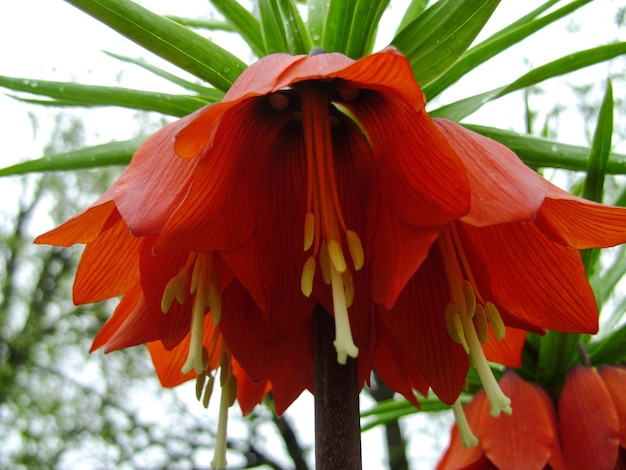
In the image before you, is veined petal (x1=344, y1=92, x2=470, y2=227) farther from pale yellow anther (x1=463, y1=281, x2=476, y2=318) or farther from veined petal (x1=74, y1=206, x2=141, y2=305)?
veined petal (x1=74, y1=206, x2=141, y2=305)

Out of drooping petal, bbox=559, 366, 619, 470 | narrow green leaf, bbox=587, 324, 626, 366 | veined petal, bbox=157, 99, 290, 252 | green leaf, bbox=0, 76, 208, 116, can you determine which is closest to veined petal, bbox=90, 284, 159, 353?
veined petal, bbox=157, 99, 290, 252

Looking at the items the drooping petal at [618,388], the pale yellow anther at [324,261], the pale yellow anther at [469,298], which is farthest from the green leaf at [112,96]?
the drooping petal at [618,388]

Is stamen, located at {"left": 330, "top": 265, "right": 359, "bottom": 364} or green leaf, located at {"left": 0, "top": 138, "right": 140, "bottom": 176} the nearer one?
stamen, located at {"left": 330, "top": 265, "right": 359, "bottom": 364}

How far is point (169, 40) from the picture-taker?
0.75 metres

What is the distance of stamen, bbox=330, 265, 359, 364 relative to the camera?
57 centimetres

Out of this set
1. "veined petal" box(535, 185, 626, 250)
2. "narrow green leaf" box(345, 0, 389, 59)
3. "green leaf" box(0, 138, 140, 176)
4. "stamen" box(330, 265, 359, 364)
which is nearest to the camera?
"stamen" box(330, 265, 359, 364)

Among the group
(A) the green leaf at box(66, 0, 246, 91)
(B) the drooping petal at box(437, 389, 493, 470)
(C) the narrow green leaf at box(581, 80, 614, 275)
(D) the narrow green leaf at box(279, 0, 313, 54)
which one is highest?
(D) the narrow green leaf at box(279, 0, 313, 54)

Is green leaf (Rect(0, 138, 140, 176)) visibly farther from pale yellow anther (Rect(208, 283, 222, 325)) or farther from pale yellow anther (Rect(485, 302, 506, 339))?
pale yellow anther (Rect(485, 302, 506, 339))

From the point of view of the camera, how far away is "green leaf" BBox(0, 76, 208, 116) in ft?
2.86

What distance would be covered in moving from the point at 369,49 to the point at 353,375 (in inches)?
16.3

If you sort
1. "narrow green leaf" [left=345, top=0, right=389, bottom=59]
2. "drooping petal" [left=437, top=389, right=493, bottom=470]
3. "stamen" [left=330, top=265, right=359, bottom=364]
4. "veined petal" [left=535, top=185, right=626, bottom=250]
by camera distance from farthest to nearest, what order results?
"drooping petal" [left=437, top=389, right=493, bottom=470]
"narrow green leaf" [left=345, top=0, right=389, bottom=59]
"veined petal" [left=535, top=185, right=626, bottom=250]
"stamen" [left=330, top=265, right=359, bottom=364]

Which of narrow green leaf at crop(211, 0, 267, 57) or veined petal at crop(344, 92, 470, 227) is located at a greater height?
narrow green leaf at crop(211, 0, 267, 57)

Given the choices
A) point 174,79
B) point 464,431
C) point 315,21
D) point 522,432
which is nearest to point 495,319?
point 464,431

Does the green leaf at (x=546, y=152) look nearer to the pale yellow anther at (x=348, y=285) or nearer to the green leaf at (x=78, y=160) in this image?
the pale yellow anther at (x=348, y=285)
